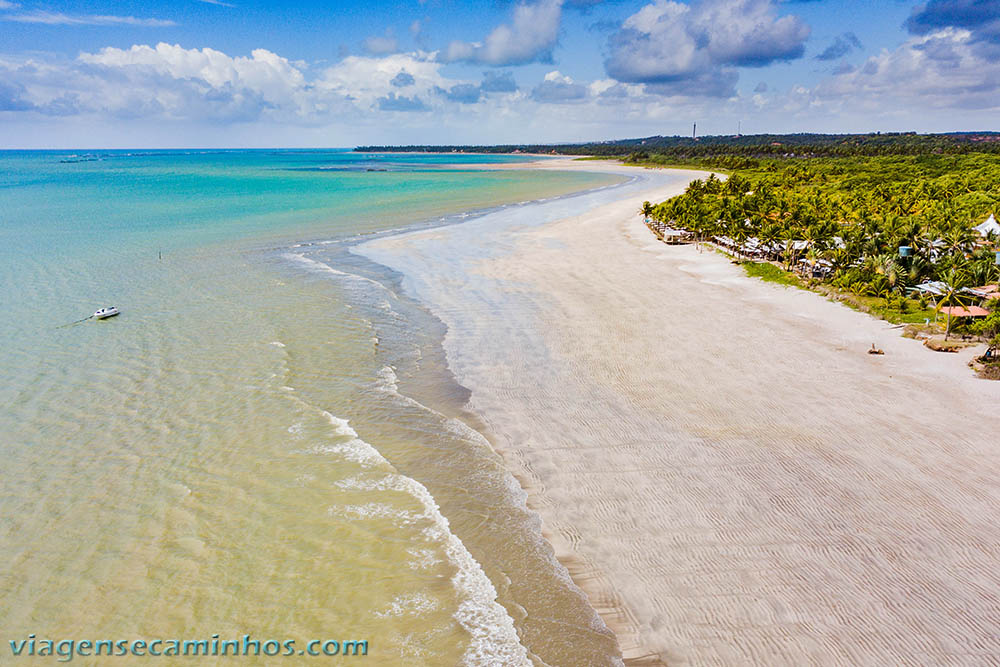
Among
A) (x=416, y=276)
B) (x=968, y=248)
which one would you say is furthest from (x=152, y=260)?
(x=968, y=248)

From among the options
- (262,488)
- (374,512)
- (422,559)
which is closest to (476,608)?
(422,559)

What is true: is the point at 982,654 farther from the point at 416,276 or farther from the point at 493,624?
the point at 416,276

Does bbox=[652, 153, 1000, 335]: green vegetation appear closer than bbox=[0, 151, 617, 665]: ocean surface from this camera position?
No

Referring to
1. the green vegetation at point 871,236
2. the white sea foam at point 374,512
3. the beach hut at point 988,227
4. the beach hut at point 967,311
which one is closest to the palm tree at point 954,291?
the green vegetation at point 871,236

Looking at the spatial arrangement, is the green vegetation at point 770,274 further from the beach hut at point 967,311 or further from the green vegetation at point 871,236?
the beach hut at point 967,311

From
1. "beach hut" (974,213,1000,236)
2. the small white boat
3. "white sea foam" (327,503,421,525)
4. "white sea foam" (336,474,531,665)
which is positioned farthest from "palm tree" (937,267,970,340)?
the small white boat

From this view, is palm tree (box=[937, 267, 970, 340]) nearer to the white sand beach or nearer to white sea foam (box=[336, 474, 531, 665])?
the white sand beach
